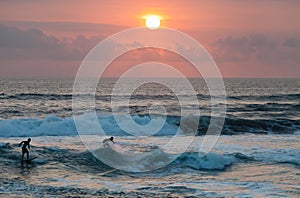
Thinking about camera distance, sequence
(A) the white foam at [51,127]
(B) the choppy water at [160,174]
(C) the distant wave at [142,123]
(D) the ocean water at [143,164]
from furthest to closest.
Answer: (C) the distant wave at [142,123] < (A) the white foam at [51,127] < (D) the ocean water at [143,164] < (B) the choppy water at [160,174]

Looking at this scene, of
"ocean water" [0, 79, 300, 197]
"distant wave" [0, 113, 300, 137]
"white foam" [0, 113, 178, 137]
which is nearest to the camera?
"ocean water" [0, 79, 300, 197]

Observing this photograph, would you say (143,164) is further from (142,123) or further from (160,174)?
(142,123)

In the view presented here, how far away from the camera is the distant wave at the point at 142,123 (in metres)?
36.1

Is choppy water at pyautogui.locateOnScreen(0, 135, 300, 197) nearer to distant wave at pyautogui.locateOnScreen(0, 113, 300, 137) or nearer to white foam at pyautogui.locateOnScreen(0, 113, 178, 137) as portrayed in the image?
white foam at pyautogui.locateOnScreen(0, 113, 178, 137)

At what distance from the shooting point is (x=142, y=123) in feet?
143

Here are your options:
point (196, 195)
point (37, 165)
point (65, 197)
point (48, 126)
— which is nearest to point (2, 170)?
point (37, 165)

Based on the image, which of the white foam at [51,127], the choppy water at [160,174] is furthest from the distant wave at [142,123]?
A: the choppy water at [160,174]

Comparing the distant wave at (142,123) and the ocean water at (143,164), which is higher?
the distant wave at (142,123)

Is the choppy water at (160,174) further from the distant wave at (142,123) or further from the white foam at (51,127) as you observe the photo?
the distant wave at (142,123)

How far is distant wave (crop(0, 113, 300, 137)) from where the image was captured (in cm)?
3609

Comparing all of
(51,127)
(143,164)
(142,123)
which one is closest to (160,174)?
(143,164)

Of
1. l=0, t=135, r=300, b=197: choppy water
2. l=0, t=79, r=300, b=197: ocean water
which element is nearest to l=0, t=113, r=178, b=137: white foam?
l=0, t=79, r=300, b=197: ocean water

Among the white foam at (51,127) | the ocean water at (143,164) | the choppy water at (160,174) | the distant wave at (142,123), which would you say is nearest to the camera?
the choppy water at (160,174)

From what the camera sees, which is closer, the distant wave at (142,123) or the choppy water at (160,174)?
the choppy water at (160,174)
